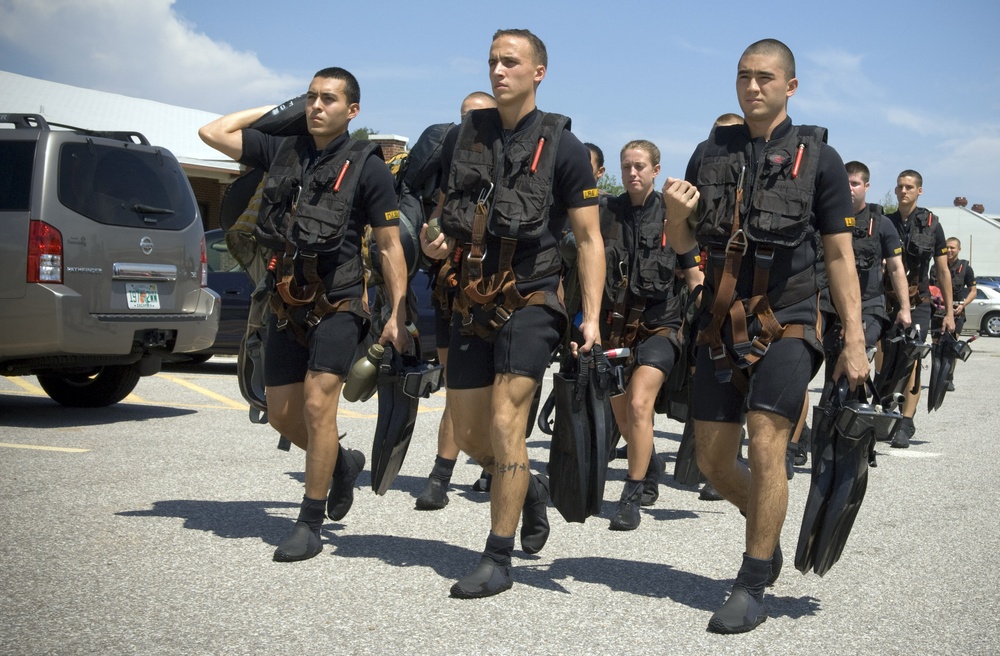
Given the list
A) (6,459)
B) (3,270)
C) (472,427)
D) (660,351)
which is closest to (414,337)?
(472,427)

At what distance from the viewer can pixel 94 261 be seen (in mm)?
9000

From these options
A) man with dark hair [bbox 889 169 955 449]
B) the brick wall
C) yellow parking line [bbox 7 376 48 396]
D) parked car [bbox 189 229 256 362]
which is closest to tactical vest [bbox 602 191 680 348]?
man with dark hair [bbox 889 169 955 449]

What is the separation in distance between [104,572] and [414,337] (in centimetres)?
185

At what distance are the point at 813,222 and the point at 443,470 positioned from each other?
311 cm

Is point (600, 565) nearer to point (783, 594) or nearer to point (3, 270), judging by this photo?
point (783, 594)

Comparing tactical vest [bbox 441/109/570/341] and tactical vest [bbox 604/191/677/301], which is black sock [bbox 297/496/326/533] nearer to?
tactical vest [bbox 441/109/570/341]

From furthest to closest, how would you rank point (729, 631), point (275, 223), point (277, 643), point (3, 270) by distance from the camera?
point (3, 270) < point (275, 223) < point (729, 631) < point (277, 643)

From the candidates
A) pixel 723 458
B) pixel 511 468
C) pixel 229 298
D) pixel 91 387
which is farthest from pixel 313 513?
pixel 229 298

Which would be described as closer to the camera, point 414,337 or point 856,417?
point 856,417

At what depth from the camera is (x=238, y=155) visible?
572cm

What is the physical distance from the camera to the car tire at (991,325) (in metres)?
36.8

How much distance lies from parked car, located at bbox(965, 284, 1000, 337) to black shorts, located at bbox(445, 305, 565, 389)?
35039 millimetres

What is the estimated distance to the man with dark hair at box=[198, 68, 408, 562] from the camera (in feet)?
17.5

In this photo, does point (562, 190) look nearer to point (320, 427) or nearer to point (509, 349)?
point (509, 349)
